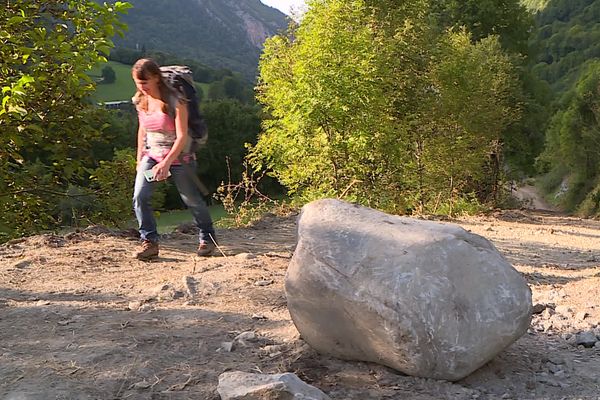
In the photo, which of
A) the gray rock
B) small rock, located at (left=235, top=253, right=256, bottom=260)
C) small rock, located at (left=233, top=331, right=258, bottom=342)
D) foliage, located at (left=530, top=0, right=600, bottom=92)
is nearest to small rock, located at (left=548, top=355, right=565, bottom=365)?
the gray rock

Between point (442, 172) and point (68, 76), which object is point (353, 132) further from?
point (68, 76)

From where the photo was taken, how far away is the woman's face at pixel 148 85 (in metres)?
4.87

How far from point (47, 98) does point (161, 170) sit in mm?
2154

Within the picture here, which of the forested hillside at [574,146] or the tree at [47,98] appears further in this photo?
the forested hillside at [574,146]

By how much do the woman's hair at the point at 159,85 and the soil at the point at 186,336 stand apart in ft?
4.62

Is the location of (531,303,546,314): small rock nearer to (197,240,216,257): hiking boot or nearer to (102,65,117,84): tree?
(197,240,216,257): hiking boot

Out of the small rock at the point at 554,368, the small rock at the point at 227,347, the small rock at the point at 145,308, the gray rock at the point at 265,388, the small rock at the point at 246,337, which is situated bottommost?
the small rock at the point at 145,308

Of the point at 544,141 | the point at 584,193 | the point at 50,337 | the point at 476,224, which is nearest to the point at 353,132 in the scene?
the point at 476,224

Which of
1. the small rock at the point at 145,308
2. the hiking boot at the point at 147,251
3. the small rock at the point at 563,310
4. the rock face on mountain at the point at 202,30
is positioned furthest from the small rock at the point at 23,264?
the rock face on mountain at the point at 202,30

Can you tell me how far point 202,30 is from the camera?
134500 mm

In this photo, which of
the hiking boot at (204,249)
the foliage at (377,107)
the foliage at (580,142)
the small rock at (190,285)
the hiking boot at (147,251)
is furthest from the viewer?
the foliage at (580,142)

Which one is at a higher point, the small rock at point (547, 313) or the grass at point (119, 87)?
the small rock at point (547, 313)

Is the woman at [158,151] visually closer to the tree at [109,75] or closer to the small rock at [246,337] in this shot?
the small rock at [246,337]

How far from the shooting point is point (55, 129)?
644 centimetres
